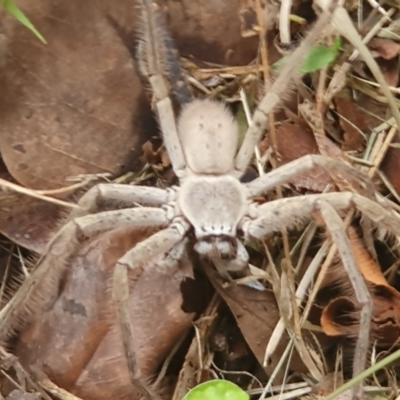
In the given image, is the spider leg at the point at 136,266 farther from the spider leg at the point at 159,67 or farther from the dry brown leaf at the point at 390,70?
the dry brown leaf at the point at 390,70

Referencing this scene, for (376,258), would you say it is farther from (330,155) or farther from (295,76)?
(295,76)

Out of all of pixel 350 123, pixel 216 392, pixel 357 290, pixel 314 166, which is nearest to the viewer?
pixel 216 392

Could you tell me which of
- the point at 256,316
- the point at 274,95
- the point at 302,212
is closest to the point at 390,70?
the point at 274,95

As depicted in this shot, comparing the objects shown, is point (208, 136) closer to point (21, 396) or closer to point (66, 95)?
point (66, 95)

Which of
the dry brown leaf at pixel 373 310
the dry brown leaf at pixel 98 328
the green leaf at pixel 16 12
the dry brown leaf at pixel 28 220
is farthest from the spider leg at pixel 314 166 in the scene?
the green leaf at pixel 16 12

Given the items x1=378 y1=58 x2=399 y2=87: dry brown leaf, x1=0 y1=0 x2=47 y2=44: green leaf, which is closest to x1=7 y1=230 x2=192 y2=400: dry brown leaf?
x1=0 y1=0 x2=47 y2=44: green leaf

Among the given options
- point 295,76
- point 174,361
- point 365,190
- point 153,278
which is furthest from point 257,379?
point 295,76
